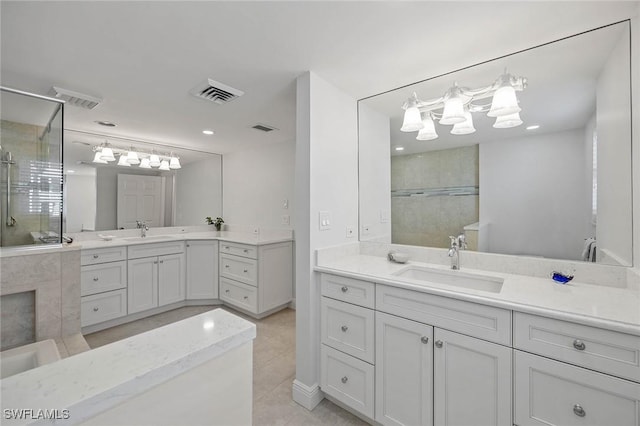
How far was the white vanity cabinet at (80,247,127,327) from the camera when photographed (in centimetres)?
270

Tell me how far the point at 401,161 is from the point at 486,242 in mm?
872

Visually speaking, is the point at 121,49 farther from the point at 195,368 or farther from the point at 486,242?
the point at 486,242

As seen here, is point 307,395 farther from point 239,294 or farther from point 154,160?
point 154,160

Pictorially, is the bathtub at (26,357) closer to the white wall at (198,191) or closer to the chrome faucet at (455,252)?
the chrome faucet at (455,252)

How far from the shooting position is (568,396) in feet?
3.47

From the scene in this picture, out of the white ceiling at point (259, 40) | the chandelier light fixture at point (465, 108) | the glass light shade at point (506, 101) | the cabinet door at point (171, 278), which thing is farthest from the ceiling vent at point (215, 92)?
the cabinet door at point (171, 278)

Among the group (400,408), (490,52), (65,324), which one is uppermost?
(490,52)

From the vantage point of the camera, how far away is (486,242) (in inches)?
70.2

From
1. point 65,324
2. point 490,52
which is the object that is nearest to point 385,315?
point 490,52

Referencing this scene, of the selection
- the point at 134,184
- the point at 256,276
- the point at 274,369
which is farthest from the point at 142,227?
the point at 274,369

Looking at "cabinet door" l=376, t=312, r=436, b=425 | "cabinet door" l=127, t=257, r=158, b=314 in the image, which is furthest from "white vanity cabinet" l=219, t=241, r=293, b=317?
"cabinet door" l=376, t=312, r=436, b=425

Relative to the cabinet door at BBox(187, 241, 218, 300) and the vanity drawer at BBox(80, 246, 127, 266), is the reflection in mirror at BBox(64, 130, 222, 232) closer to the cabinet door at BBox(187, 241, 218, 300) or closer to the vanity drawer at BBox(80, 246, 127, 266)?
the vanity drawer at BBox(80, 246, 127, 266)

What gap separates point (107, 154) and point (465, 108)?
12.6 feet

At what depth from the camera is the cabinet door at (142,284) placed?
3.01 m
